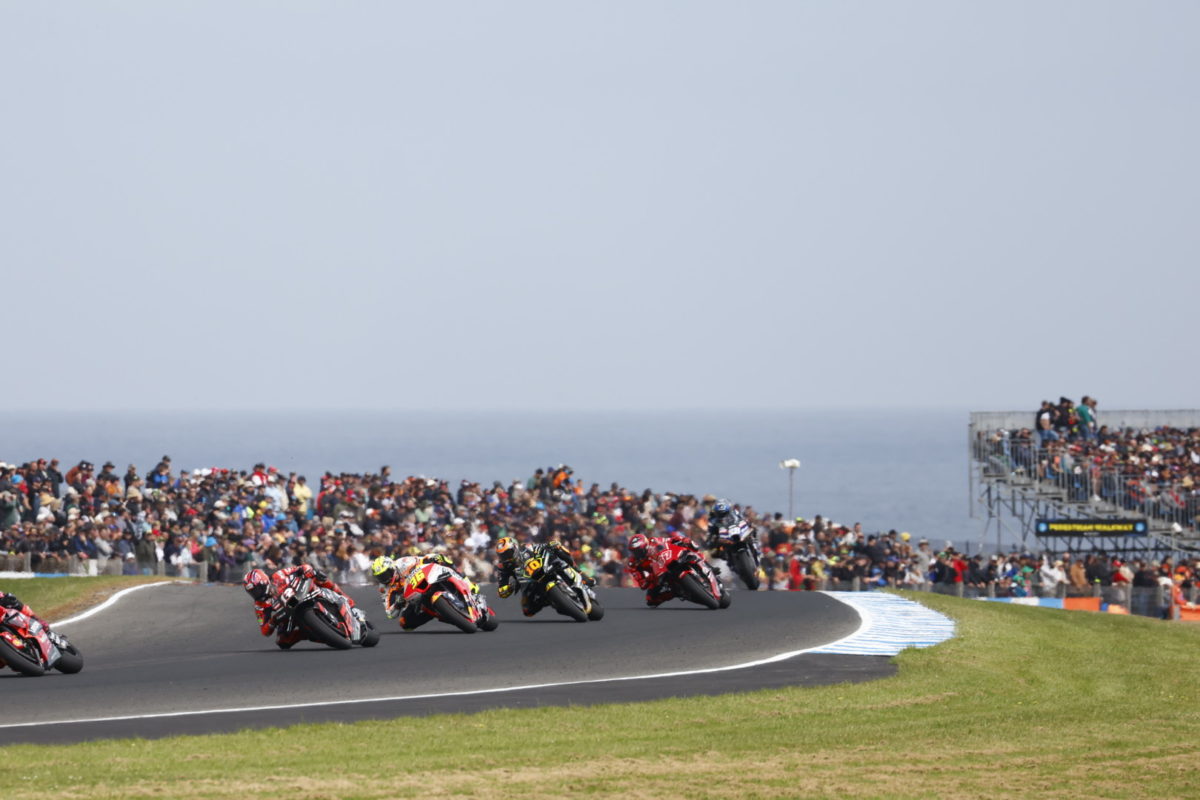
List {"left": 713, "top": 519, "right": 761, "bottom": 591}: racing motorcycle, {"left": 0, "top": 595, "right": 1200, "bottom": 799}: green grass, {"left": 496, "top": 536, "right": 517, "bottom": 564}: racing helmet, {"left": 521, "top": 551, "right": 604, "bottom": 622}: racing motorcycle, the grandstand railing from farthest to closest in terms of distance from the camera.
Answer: the grandstand railing < {"left": 713, "top": 519, "right": 761, "bottom": 591}: racing motorcycle < {"left": 496, "top": 536, "right": 517, "bottom": 564}: racing helmet < {"left": 521, "top": 551, "right": 604, "bottom": 622}: racing motorcycle < {"left": 0, "top": 595, "right": 1200, "bottom": 799}: green grass

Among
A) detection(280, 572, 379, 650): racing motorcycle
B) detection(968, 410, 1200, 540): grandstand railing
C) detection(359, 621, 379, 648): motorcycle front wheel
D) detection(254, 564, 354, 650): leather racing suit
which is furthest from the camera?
detection(968, 410, 1200, 540): grandstand railing

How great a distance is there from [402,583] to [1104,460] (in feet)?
94.1

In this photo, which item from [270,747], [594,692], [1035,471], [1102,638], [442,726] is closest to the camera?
[270,747]

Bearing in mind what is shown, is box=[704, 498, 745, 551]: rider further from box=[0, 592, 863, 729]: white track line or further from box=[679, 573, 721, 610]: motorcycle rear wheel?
box=[0, 592, 863, 729]: white track line

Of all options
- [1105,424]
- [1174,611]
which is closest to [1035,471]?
[1105,424]

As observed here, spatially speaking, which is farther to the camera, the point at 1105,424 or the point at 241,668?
the point at 1105,424

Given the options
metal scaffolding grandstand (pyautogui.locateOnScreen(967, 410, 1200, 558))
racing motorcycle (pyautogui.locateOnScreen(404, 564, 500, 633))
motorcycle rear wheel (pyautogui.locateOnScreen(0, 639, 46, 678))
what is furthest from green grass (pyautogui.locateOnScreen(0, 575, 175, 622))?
metal scaffolding grandstand (pyautogui.locateOnScreen(967, 410, 1200, 558))

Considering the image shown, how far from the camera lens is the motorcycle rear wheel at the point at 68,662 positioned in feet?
55.7

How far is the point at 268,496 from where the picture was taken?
35094 millimetres

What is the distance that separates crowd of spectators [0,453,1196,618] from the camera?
29609 mm

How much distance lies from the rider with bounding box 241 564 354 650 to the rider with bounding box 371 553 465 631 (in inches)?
57.4

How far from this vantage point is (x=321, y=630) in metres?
19.1

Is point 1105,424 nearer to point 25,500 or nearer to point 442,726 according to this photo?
point 25,500

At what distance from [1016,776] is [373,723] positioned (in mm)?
5473
